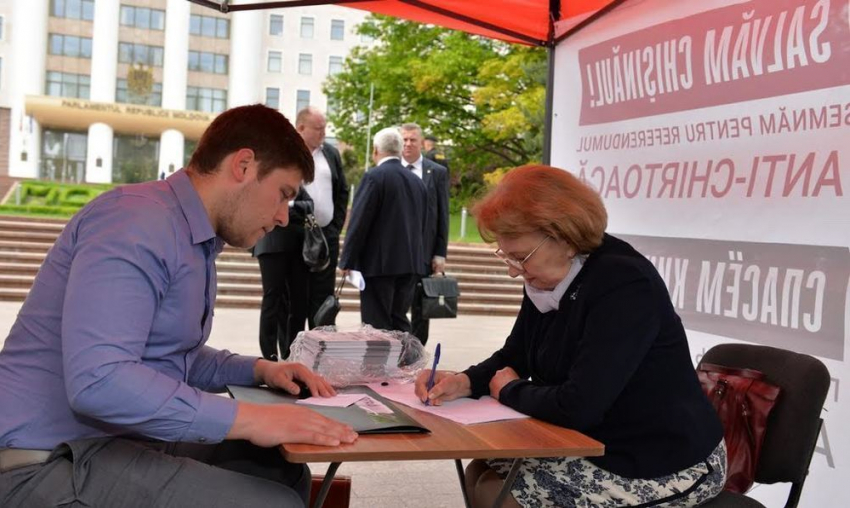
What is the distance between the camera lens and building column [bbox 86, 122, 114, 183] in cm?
4872

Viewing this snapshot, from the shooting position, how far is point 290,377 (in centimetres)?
230

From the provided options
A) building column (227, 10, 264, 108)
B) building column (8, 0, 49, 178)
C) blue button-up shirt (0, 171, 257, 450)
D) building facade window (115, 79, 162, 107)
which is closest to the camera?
blue button-up shirt (0, 171, 257, 450)

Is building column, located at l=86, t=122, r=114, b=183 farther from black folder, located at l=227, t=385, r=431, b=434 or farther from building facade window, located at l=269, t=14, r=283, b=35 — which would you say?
black folder, located at l=227, t=385, r=431, b=434

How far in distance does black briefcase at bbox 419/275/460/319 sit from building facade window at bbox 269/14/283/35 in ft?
154

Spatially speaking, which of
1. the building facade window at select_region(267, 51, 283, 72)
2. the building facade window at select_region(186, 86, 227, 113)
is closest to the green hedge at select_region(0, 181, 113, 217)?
the building facade window at select_region(186, 86, 227, 113)

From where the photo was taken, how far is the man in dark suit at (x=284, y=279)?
19.8 feet

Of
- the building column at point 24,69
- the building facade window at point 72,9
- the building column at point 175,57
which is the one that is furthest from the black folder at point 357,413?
the building facade window at point 72,9

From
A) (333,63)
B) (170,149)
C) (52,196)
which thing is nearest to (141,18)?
(170,149)

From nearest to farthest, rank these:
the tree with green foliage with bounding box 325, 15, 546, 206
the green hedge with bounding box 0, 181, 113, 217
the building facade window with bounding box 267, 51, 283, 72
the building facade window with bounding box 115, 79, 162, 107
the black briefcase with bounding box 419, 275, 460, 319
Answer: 1. the black briefcase with bounding box 419, 275, 460, 319
2. the tree with green foliage with bounding box 325, 15, 546, 206
3. the green hedge with bounding box 0, 181, 113, 217
4. the building facade window with bounding box 115, 79, 162, 107
5. the building facade window with bounding box 267, 51, 283, 72

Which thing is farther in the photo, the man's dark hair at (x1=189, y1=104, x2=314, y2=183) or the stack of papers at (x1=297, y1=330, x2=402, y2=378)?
the stack of papers at (x1=297, y1=330, x2=402, y2=378)

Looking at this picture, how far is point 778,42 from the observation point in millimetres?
3439

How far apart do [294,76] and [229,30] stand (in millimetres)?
4606

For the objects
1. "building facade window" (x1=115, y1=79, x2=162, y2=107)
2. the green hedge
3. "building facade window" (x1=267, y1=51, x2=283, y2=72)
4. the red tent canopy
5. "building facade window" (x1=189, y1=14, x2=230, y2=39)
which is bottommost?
the green hedge

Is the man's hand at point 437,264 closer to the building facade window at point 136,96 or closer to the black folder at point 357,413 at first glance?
the black folder at point 357,413
